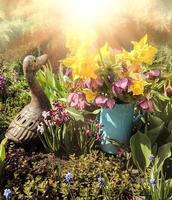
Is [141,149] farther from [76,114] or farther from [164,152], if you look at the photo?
[76,114]

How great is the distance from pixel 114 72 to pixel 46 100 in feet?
1.81

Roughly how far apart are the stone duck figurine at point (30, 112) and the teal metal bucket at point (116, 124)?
15.0 inches

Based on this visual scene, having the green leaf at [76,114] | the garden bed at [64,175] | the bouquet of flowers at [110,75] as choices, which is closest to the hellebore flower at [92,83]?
the bouquet of flowers at [110,75]

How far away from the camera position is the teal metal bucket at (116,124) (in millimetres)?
2021

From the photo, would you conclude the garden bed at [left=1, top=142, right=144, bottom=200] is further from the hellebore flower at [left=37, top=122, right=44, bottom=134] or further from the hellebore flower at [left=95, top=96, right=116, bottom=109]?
the hellebore flower at [left=95, top=96, right=116, bottom=109]

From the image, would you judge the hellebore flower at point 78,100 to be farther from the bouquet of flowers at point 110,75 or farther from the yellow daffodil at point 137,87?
the yellow daffodil at point 137,87

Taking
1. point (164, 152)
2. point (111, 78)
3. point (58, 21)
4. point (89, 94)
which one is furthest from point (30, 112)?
point (58, 21)

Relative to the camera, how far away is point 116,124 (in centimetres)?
205

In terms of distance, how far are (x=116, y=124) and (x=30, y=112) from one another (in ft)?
1.67

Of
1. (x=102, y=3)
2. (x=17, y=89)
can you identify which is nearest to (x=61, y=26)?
(x=102, y=3)

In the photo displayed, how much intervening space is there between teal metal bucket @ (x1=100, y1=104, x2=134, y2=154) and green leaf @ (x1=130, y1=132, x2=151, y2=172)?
18cm

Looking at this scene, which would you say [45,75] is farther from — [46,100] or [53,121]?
[53,121]

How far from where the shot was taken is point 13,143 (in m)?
2.21

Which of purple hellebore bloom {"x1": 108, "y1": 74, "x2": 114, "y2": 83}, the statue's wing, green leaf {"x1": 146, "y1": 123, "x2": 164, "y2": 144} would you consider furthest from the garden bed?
purple hellebore bloom {"x1": 108, "y1": 74, "x2": 114, "y2": 83}
